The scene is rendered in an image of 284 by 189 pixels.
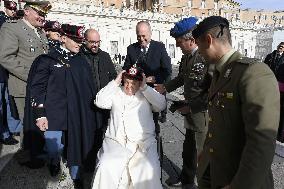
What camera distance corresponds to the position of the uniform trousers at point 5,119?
5.19 m

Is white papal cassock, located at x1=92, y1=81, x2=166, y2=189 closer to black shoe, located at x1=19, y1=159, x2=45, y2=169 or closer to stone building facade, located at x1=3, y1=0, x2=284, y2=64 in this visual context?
black shoe, located at x1=19, y1=159, x2=45, y2=169

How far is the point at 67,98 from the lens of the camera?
157 inches

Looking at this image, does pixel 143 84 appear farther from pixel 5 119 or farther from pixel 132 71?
pixel 5 119

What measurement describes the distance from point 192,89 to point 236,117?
170 centimetres

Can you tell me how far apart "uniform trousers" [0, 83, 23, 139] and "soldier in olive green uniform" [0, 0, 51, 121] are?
1.92 feet

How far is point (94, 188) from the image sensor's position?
3.45 meters

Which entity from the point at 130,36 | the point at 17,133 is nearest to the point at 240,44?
the point at 130,36

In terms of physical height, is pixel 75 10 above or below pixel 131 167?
above

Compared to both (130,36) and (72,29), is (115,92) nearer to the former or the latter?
(72,29)

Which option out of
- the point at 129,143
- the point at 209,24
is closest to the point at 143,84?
the point at 129,143

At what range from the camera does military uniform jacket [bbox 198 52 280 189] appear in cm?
166

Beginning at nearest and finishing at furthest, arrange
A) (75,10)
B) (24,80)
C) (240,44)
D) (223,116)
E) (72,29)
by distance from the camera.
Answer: (223,116) < (72,29) < (24,80) < (75,10) < (240,44)

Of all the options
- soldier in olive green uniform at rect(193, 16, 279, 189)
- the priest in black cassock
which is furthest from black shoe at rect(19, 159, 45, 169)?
soldier in olive green uniform at rect(193, 16, 279, 189)

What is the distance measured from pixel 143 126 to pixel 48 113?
47.2 inches
